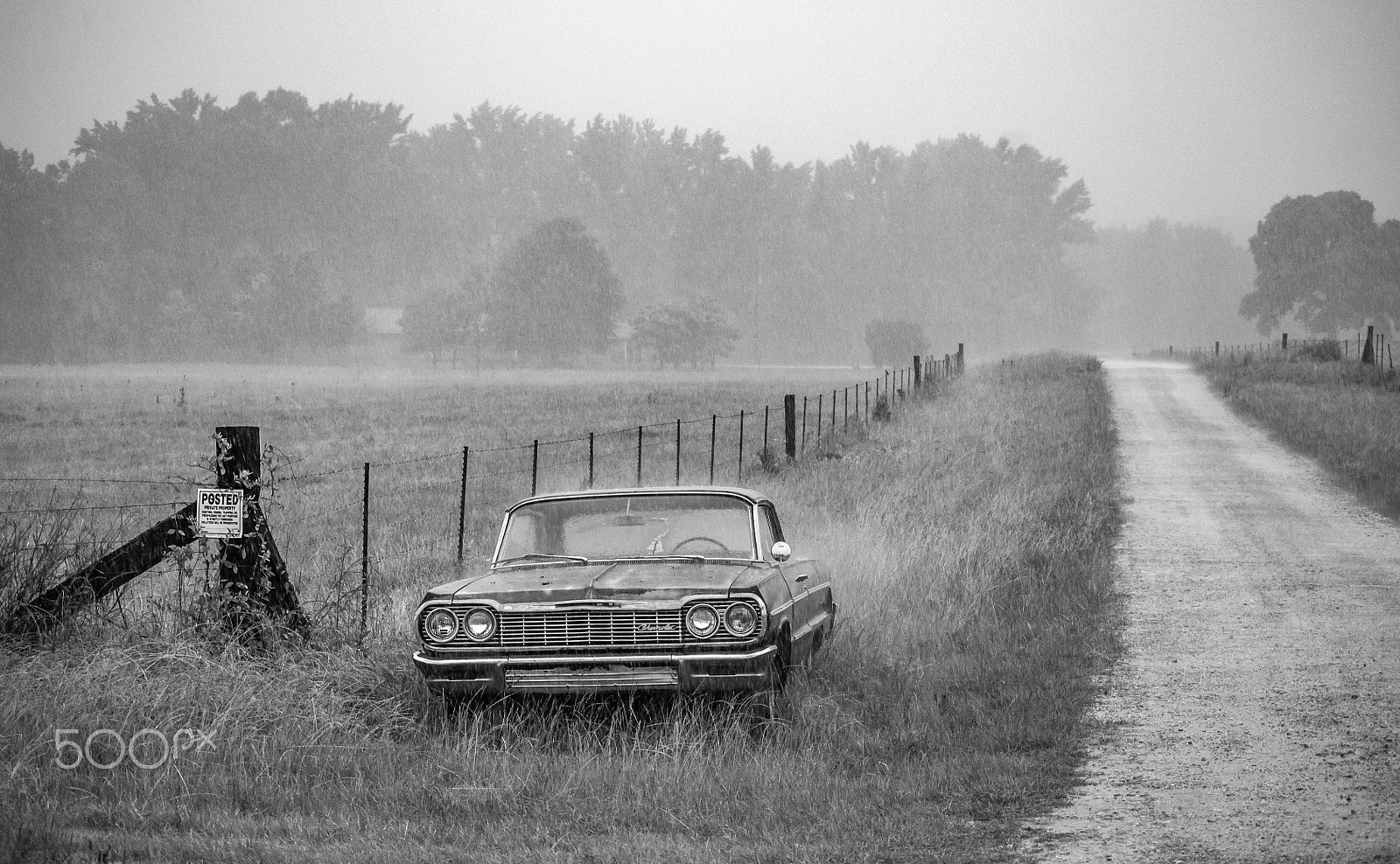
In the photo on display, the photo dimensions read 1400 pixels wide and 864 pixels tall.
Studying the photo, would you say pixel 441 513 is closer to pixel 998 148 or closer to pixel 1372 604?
pixel 1372 604

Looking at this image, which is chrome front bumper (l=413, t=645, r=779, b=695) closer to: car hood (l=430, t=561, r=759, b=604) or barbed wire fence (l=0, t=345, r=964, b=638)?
car hood (l=430, t=561, r=759, b=604)

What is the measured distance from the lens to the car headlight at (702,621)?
22.5 feet

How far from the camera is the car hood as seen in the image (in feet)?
22.8

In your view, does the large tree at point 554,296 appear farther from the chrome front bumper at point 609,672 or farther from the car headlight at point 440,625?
the chrome front bumper at point 609,672

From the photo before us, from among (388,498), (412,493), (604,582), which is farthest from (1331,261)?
(604,582)

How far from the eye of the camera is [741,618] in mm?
6930

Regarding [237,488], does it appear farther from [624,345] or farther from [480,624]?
[624,345]

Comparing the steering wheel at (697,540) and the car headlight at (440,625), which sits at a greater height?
the steering wheel at (697,540)

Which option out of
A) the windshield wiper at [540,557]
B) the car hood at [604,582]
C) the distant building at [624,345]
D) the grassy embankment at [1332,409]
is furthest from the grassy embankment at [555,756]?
the distant building at [624,345]

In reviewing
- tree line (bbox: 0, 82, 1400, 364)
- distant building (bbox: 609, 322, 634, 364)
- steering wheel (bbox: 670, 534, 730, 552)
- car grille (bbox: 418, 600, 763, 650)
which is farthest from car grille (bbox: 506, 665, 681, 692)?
distant building (bbox: 609, 322, 634, 364)

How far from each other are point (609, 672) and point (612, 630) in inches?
8.8

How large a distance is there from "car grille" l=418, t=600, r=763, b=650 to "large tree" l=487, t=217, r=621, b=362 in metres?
76.2

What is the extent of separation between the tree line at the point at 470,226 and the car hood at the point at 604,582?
248ft

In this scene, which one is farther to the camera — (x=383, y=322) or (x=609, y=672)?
(x=383, y=322)
